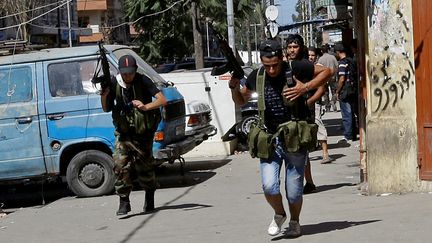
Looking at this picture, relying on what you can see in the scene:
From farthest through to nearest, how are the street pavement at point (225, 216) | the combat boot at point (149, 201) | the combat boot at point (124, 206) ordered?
the combat boot at point (149, 201) → the combat boot at point (124, 206) → the street pavement at point (225, 216)

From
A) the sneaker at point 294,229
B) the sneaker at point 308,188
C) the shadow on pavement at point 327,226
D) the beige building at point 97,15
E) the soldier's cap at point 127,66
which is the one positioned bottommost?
the sneaker at point 308,188

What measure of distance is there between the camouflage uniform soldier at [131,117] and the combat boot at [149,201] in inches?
10.9

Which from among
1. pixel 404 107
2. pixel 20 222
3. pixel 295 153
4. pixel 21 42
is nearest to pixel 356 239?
pixel 295 153

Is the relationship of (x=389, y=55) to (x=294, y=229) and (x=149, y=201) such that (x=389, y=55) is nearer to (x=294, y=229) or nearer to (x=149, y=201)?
(x=294, y=229)

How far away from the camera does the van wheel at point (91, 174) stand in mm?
10852

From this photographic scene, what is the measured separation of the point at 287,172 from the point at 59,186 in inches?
279

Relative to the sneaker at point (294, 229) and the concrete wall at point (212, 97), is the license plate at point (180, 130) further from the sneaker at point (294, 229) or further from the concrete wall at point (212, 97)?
the sneaker at point (294, 229)

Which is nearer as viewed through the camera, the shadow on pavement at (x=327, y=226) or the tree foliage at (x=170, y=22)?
the shadow on pavement at (x=327, y=226)

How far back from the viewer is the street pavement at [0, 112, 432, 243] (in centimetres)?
717

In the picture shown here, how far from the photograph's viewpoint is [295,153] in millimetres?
6562

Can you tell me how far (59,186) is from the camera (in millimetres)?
12953

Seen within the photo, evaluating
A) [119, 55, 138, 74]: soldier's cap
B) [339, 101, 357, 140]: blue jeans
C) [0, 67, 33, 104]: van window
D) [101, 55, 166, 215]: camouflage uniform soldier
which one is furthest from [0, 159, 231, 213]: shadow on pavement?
[119, 55, 138, 74]: soldier's cap

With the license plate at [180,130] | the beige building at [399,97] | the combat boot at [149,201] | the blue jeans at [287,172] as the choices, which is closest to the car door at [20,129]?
the license plate at [180,130]

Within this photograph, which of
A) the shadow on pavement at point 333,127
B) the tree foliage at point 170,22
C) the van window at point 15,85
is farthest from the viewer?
the tree foliage at point 170,22
